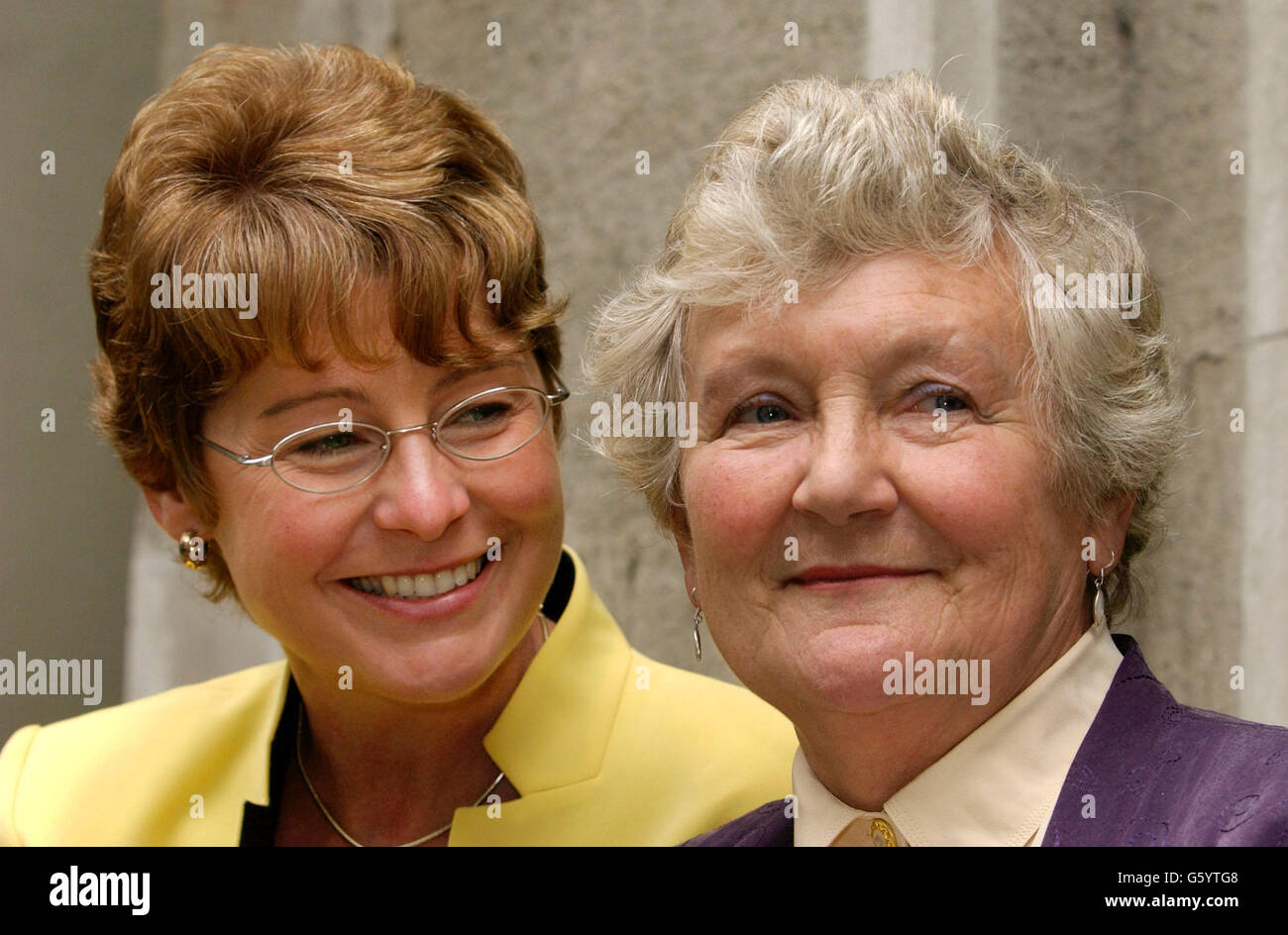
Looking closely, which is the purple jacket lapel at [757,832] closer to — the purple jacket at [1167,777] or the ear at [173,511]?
the purple jacket at [1167,777]

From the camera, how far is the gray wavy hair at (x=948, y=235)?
199 cm

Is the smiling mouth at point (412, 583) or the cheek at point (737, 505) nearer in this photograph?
the cheek at point (737, 505)

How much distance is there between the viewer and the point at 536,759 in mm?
2635

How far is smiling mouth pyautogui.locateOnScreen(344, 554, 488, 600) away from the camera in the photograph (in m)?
2.47

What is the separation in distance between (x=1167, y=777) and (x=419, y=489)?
1.16 m

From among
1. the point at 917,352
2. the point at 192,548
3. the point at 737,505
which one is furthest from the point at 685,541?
the point at 192,548

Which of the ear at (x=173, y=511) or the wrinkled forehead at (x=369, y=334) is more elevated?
the wrinkled forehead at (x=369, y=334)

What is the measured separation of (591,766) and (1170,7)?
1.80 metres

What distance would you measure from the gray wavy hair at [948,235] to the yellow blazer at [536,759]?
761 mm

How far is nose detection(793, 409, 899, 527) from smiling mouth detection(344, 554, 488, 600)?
73cm

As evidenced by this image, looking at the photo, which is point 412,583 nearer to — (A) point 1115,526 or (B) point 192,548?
(B) point 192,548

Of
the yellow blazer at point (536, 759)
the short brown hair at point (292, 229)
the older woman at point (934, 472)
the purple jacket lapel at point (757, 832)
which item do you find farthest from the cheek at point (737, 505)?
the yellow blazer at point (536, 759)

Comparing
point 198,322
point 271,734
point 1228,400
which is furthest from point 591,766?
point 1228,400

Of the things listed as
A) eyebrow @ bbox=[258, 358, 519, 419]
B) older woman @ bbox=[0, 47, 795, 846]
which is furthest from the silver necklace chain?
eyebrow @ bbox=[258, 358, 519, 419]
